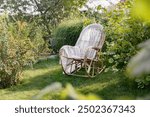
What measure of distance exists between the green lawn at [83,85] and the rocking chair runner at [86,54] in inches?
9.1

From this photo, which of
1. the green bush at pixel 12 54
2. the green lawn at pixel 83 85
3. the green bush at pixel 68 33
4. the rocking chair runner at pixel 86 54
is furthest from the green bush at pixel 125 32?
the green bush at pixel 68 33

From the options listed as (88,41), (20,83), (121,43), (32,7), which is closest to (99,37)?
(88,41)

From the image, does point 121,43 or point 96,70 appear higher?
point 121,43

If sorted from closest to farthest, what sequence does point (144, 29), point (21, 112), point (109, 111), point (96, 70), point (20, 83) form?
point (109, 111) → point (21, 112) → point (144, 29) → point (20, 83) → point (96, 70)

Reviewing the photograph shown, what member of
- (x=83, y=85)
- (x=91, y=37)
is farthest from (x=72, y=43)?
(x=83, y=85)

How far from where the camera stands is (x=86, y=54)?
24.7 ft

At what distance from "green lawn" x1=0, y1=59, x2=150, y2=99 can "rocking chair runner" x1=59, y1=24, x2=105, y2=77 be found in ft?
0.75

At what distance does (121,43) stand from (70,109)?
4.63 meters

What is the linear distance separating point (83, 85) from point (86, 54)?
861 millimetres

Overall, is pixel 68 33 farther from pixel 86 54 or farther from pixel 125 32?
Result: pixel 125 32

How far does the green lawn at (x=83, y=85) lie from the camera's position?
5.95 meters

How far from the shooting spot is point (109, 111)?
109cm

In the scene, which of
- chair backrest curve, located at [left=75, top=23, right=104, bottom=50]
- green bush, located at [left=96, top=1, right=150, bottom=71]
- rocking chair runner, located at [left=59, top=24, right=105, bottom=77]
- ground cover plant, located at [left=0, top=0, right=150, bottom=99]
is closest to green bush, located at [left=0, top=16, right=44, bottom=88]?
ground cover plant, located at [left=0, top=0, right=150, bottom=99]

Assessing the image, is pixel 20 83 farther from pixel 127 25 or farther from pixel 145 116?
pixel 145 116
